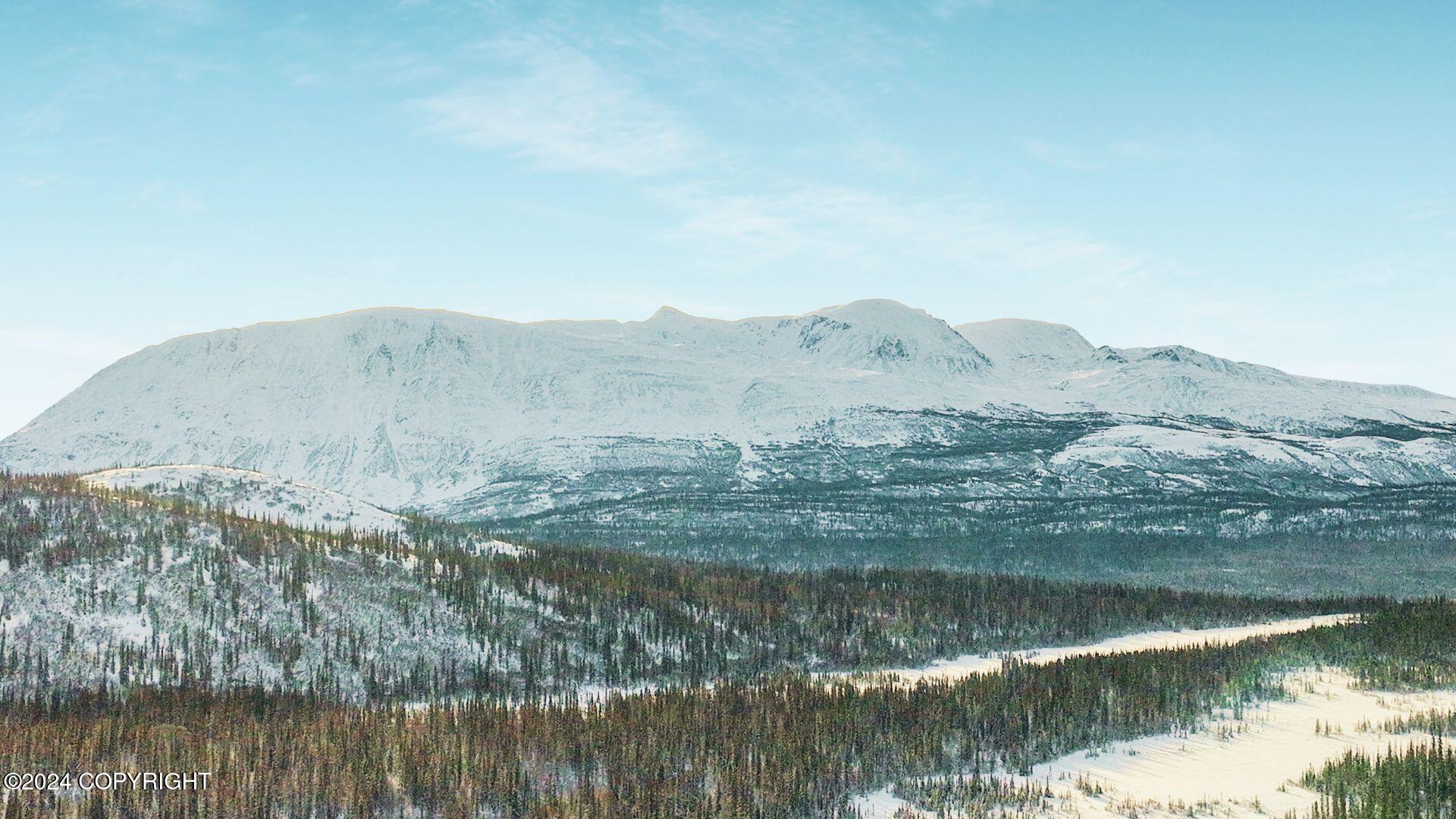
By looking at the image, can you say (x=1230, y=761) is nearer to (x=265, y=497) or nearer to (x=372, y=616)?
(x=372, y=616)

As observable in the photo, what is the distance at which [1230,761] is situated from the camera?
4016cm

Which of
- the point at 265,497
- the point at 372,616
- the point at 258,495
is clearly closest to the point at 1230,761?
the point at 372,616

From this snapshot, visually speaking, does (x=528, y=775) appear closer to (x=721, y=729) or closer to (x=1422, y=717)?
(x=721, y=729)

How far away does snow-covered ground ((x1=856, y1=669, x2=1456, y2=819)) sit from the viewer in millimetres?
33469

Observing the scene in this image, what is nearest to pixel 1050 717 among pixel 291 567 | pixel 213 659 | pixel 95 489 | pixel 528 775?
pixel 528 775

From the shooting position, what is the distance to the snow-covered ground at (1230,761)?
33.5 meters

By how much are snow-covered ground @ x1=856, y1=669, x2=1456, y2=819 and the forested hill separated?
3085cm

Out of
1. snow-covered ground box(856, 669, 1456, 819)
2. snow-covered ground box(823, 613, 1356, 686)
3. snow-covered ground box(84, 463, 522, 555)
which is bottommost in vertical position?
snow-covered ground box(823, 613, 1356, 686)

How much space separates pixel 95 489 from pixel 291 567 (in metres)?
20.0

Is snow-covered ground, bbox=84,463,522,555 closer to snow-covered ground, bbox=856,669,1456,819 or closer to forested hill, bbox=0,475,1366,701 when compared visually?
forested hill, bbox=0,475,1366,701

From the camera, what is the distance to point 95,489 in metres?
79.2

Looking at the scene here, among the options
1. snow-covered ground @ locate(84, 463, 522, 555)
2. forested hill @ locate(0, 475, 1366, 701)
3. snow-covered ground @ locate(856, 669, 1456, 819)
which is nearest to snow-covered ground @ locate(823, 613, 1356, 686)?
forested hill @ locate(0, 475, 1366, 701)

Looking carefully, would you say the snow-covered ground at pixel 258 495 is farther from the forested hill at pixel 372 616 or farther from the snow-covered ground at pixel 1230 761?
the snow-covered ground at pixel 1230 761

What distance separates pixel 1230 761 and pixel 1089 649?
48.2 m
